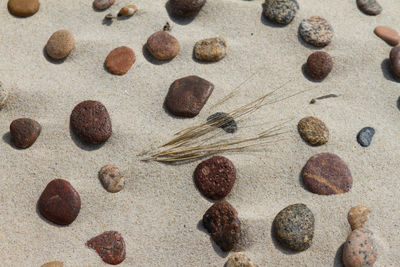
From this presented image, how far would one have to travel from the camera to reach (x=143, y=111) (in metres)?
1.97

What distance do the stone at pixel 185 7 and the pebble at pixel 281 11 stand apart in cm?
40

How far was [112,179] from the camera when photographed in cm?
Answer: 177

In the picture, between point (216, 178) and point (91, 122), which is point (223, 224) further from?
point (91, 122)

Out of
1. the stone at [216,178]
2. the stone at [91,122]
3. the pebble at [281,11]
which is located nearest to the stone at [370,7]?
the pebble at [281,11]

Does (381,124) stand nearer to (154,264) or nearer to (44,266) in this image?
(154,264)

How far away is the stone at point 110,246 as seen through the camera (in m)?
1.63

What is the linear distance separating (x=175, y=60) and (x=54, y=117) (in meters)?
0.72

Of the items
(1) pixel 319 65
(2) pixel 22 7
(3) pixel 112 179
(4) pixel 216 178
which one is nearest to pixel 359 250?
(4) pixel 216 178

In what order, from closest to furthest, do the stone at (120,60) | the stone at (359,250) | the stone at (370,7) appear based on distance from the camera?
the stone at (359,250), the stone at (120,60), the stone at (370,7)

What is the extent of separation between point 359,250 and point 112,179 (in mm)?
1147

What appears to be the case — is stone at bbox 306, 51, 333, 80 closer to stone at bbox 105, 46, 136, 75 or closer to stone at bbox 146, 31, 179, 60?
stone at bbox 146, 31, 179, 60

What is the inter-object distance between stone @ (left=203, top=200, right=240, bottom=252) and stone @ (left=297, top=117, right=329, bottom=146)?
1.77ft

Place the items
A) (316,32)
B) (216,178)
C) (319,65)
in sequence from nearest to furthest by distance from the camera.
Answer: (216,178) < (319,65) < (316,32)

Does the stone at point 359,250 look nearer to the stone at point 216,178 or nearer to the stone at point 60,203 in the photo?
the stone at point 216,178
